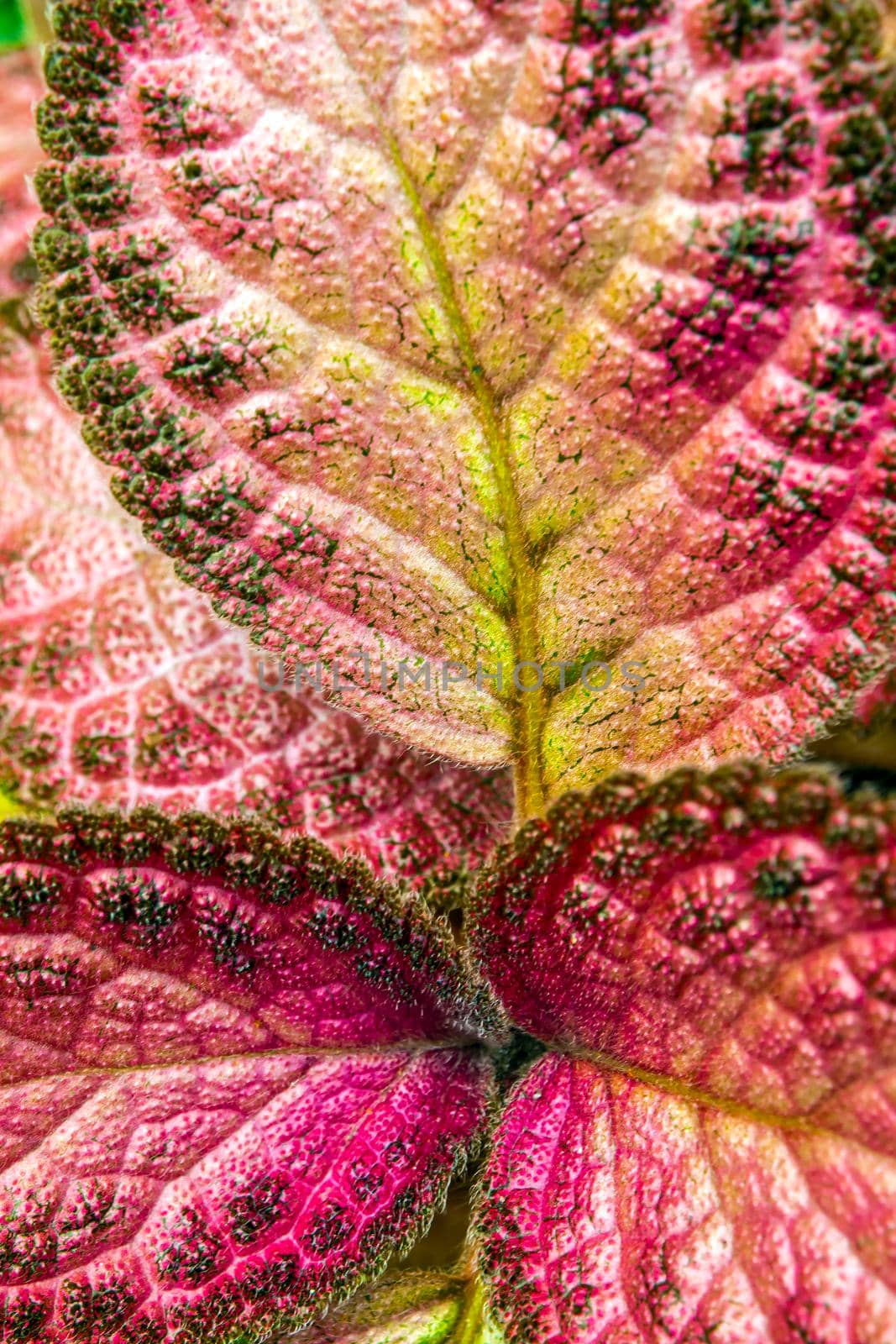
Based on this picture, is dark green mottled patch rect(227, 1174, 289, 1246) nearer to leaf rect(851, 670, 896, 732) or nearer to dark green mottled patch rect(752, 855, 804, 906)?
dark green mottled patch rect(752, 855, 804, 906)

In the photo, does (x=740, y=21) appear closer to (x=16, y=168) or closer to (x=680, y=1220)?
(x=680, y=1220)

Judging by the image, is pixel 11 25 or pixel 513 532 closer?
pixel 513 532

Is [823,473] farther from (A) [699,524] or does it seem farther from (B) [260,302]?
(B) [260,302]

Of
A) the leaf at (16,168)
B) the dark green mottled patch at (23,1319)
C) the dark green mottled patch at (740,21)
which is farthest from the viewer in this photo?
the leaf at (16,168)

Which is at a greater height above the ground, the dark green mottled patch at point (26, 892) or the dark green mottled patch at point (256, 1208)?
the dark green mottled patch at point (26, 892)

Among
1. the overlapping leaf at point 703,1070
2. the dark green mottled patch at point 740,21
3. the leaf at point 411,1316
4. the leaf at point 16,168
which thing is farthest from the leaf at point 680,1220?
the leaf at point 16,168

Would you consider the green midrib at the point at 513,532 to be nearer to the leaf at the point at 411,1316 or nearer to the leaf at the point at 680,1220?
the leaf at the point at 680,1220

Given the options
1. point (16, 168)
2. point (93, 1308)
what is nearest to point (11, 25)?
point (16, 168)
